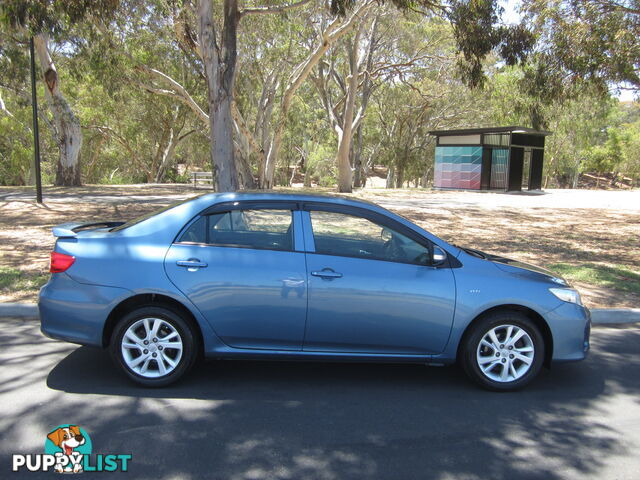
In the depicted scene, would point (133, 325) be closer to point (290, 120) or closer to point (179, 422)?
point (179, 422)

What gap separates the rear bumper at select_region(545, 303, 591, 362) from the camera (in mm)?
4547

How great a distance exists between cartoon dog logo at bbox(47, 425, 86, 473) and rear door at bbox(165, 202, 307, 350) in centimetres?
121

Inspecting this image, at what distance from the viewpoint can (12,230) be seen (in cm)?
1141

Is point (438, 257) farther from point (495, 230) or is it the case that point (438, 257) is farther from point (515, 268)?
point (495, 230)

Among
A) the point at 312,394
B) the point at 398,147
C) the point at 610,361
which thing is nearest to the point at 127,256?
the point at 312,394

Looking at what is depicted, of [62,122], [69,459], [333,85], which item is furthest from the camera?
[333,85]

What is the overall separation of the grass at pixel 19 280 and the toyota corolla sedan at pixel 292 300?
3.12m

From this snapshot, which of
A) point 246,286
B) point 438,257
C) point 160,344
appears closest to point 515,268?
point 438,257

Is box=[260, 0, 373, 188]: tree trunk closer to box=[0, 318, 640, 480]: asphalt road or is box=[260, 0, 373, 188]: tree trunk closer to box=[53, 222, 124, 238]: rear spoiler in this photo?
box=[53, 222, 124, 238]: rear spoiler

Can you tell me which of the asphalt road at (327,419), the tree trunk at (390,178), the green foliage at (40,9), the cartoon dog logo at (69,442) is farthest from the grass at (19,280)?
the tree trunk at (390,178)

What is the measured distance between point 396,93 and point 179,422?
119 ft

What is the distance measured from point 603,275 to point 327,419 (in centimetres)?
651

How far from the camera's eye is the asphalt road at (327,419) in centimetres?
341

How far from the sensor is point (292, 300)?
433 cm
